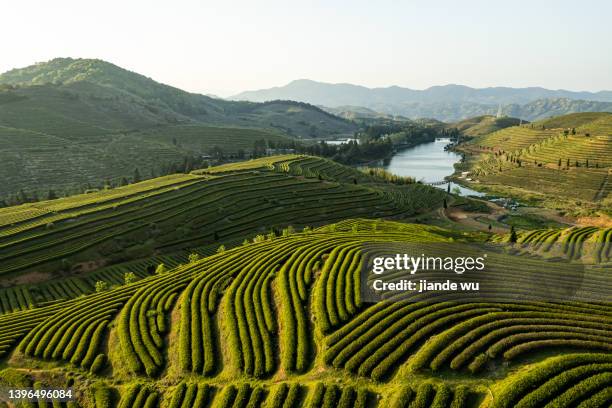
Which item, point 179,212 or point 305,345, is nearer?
point 305,345

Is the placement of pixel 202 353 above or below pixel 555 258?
below

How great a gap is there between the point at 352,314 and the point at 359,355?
6.33 meters

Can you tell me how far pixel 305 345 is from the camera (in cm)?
3862

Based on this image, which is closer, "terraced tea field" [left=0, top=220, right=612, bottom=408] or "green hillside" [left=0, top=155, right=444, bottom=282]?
"terraced tea field" [left=0, top=220, right=612, bottom=408]

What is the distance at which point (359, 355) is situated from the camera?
115 ft

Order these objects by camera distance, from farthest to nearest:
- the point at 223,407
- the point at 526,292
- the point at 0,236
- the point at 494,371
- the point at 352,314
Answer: the point at 0,236 < the point at 352,314 < the point at 526,292 < the point at 223,407 < the point at 494,371

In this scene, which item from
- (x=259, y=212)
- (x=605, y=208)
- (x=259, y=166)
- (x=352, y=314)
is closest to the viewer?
(x=352, y=314)

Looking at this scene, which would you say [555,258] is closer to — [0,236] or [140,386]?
[140,386]

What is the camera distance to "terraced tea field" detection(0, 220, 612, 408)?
96.4 ft

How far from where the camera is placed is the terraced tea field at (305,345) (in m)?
29.4

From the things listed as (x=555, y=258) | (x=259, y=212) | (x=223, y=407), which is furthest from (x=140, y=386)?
(x=259, y=212)

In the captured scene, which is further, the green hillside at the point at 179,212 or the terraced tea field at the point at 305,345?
the green hillside at the point at 179,212

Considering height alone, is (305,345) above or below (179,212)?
above

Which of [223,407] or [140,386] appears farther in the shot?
[140,386]
